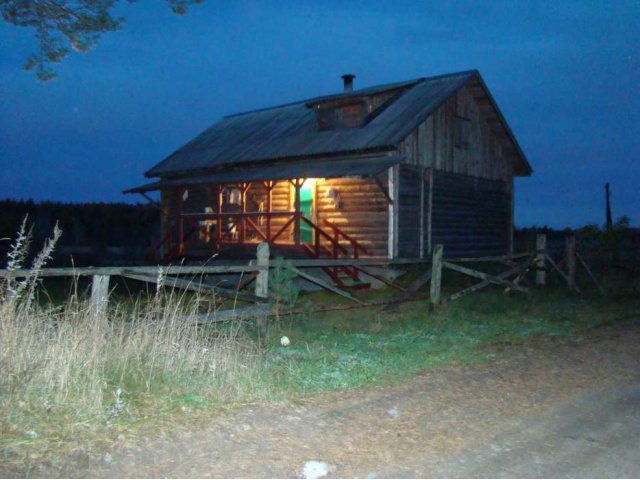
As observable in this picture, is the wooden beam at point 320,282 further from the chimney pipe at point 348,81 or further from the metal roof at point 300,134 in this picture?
the chimney pipe at point 348,81

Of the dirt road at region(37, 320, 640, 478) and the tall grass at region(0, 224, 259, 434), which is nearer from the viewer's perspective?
the dirt road at region(37, 320, 640, 478)

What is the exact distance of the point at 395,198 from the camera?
1791 centimetres

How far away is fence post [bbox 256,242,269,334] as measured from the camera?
28.7ft

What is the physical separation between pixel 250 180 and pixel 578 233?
1351 cm

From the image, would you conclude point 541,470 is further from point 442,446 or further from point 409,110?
point 409,110

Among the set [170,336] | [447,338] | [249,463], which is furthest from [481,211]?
[249,463]

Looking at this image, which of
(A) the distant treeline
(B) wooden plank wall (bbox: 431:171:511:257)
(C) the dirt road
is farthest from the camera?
(A) the distant treeline

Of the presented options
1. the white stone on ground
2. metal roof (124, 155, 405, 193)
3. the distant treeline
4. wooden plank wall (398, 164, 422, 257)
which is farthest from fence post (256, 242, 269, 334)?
the distant treeline

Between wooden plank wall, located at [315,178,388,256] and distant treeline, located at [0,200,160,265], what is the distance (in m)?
9.95

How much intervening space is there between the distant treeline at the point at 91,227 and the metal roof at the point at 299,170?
6.19 meters

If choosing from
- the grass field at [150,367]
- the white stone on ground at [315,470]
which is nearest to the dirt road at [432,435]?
the white stone on ground at [315,470]

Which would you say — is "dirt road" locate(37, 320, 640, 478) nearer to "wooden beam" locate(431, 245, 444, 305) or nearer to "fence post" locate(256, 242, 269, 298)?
"fence post" locate(256, 242, 269, 298)

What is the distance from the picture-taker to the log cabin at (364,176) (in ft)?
58.9

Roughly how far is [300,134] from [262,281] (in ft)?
42.8
